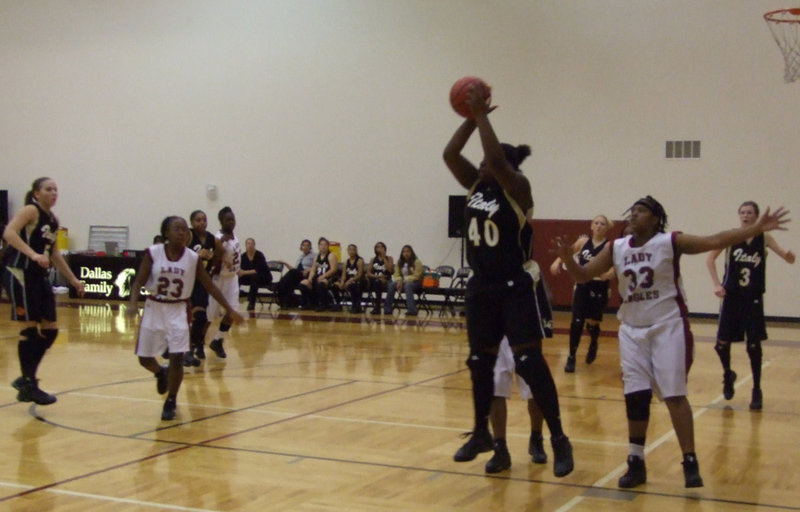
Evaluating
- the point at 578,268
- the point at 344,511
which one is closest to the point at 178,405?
the point at 344,511

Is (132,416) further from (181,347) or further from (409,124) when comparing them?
(409,124)

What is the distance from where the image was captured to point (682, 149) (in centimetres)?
1828

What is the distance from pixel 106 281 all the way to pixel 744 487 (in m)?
16.8

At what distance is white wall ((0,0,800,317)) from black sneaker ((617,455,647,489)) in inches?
532

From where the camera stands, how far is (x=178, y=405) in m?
7.84

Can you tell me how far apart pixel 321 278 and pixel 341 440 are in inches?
468

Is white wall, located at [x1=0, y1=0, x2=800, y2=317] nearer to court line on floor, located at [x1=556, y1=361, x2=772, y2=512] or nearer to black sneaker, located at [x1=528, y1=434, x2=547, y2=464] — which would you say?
court line on floor, located at [x1=556, y1=361, x2=772, y2=512]

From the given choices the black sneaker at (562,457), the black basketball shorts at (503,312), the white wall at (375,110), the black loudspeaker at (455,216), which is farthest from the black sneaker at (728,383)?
the black loudspeaker at (455,216)

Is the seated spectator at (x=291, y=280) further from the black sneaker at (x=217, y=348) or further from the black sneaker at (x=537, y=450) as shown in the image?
A: the black sneaker at (x=537, y=450)

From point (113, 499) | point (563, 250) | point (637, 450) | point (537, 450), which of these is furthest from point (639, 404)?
point (113, 499)

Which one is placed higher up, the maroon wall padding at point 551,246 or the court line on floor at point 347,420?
the maroon wall padding at point 551,246

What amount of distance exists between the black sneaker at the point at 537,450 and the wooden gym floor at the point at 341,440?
0.18ft

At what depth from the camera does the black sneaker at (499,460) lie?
563cm

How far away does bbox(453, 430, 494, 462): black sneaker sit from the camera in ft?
17.4
